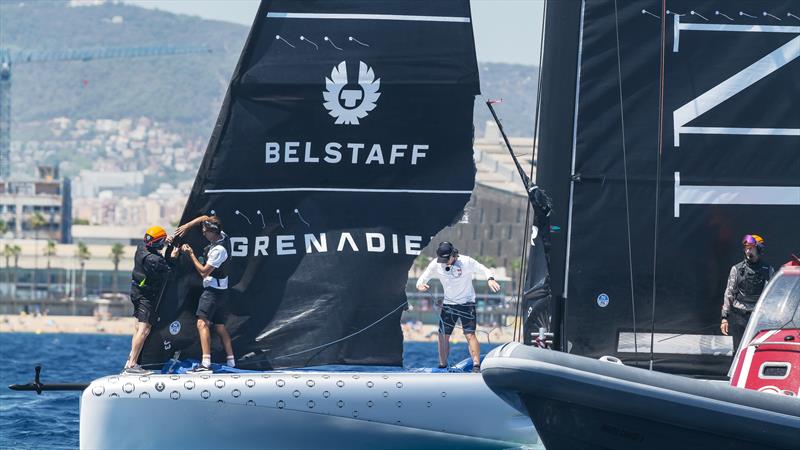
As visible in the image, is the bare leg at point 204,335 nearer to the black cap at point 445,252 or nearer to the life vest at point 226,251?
the life vest at point 226,251

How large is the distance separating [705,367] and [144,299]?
18.6 ft

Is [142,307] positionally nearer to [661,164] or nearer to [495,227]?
[661,164]

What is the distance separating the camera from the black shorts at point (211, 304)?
582 inches

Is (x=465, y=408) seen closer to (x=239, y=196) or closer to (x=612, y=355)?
(x=612, y=355)

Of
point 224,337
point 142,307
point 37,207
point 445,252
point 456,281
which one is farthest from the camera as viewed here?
point 37,207

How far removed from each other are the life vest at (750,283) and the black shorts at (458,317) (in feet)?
8.73

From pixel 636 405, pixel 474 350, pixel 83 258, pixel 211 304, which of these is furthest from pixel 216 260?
pixel 83 258

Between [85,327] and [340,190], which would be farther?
[85,327]

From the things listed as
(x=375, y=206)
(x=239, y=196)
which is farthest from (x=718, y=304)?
(x=239, y=196)

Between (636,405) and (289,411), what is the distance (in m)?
3.63

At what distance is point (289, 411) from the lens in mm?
13953

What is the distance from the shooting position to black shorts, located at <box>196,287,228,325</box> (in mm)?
14781

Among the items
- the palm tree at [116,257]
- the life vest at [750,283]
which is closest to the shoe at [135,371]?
the life vest at [750,283]

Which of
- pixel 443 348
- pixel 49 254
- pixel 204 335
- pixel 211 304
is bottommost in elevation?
pixel 49 254
